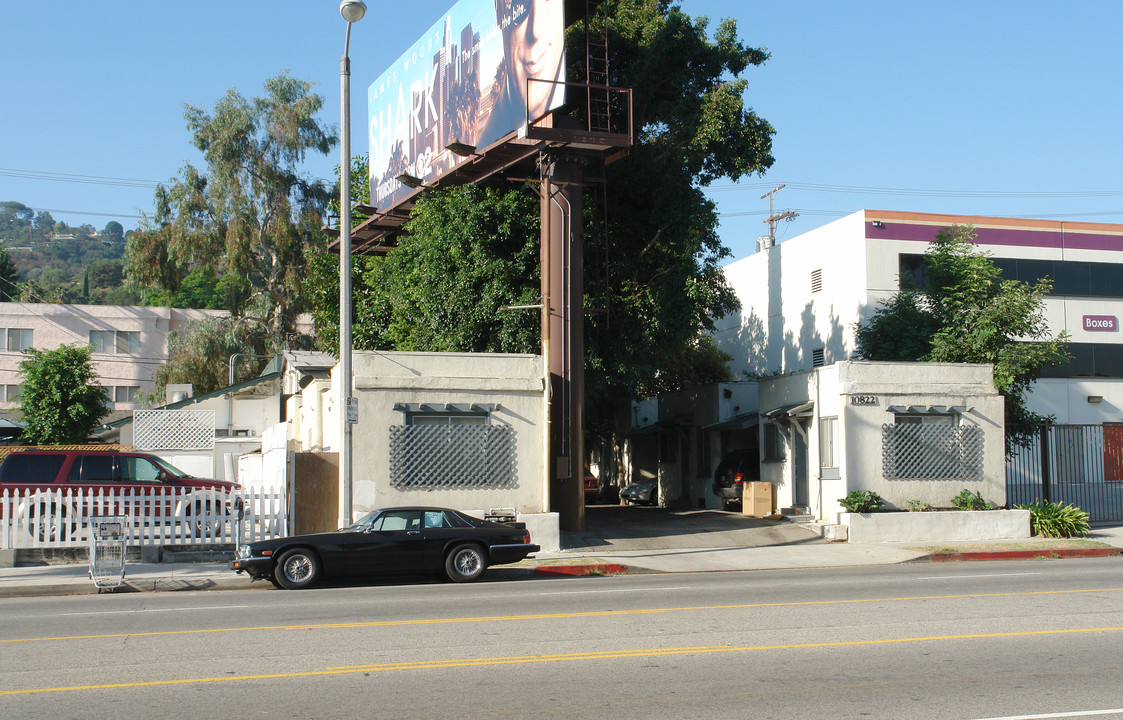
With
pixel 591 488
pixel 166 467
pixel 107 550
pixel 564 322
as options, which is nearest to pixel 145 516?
pixel 166 467

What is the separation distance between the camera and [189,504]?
62.4 feet

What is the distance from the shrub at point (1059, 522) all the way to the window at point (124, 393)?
52070 mm

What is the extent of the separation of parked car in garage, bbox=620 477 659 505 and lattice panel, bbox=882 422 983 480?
12050 millimetres

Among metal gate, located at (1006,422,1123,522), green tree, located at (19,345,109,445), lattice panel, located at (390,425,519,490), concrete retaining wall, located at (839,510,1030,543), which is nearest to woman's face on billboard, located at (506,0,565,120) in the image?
lattice panel, located at (390,425,519,490)

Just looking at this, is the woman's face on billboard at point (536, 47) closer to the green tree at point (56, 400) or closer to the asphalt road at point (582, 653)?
the asphalt road at point (582, 653)

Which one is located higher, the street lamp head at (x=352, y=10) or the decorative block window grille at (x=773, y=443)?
the street lamp head at (x=352, y=10)

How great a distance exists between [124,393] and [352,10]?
163ft

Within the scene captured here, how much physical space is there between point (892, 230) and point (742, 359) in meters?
10.6

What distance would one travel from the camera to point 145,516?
59.4 ft

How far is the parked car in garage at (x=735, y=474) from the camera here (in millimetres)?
26406

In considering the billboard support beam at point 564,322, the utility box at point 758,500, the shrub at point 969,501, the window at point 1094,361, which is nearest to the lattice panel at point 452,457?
the billboard support beam at point 564,322

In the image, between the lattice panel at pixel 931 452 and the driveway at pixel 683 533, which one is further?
the lattice panel at pixel 931 452

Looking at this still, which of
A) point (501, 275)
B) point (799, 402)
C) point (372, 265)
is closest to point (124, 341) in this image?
point (372, 265)

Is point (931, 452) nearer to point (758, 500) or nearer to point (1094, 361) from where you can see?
point (758, 500)
